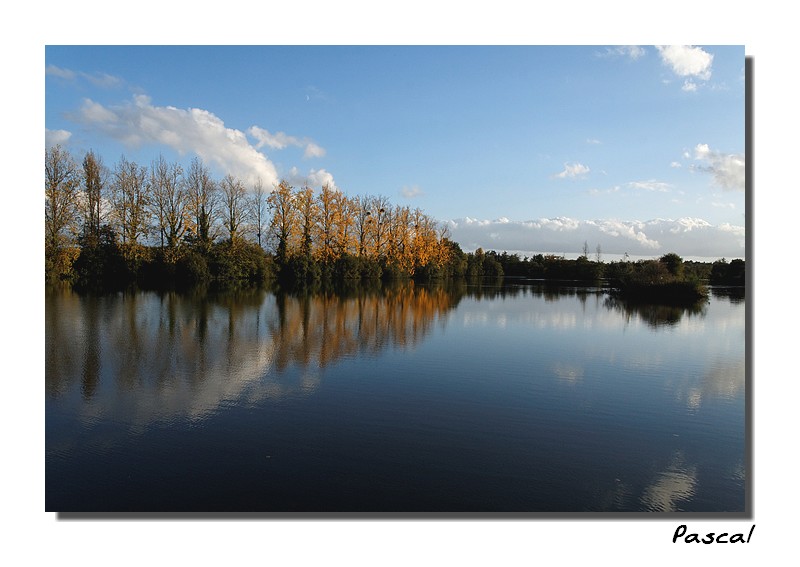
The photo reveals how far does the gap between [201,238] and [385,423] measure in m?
27.9

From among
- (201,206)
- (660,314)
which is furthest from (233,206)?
(660,314)

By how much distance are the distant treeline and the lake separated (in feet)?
48.8

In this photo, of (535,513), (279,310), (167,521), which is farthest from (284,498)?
(279,310)

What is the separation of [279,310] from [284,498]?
41.1 feet

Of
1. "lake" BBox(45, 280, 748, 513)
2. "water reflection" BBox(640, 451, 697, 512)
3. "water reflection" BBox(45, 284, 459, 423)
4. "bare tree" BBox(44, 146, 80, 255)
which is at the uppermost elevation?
"bare tree" BBox(44, 146, 80, 255)

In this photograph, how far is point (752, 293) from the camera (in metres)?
3.98

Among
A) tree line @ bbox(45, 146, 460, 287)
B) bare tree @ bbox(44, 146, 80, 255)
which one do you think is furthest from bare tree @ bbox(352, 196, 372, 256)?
bare tree @ bbox(44, 146, 80, 255)

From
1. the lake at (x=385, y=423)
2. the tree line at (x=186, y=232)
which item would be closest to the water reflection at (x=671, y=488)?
the lake at (x=385, y=423)

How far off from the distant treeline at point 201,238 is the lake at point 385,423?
14883mm

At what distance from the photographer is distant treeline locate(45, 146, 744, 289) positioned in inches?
955

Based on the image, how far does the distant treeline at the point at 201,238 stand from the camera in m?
24.3

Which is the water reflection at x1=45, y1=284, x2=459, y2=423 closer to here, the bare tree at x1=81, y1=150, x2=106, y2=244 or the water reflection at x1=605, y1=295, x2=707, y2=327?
the water reflection at x1=605, y1=295, x2=707, y2=327

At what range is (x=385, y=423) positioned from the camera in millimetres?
5199

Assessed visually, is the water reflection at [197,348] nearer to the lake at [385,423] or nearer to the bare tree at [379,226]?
the lake at [385,423]
